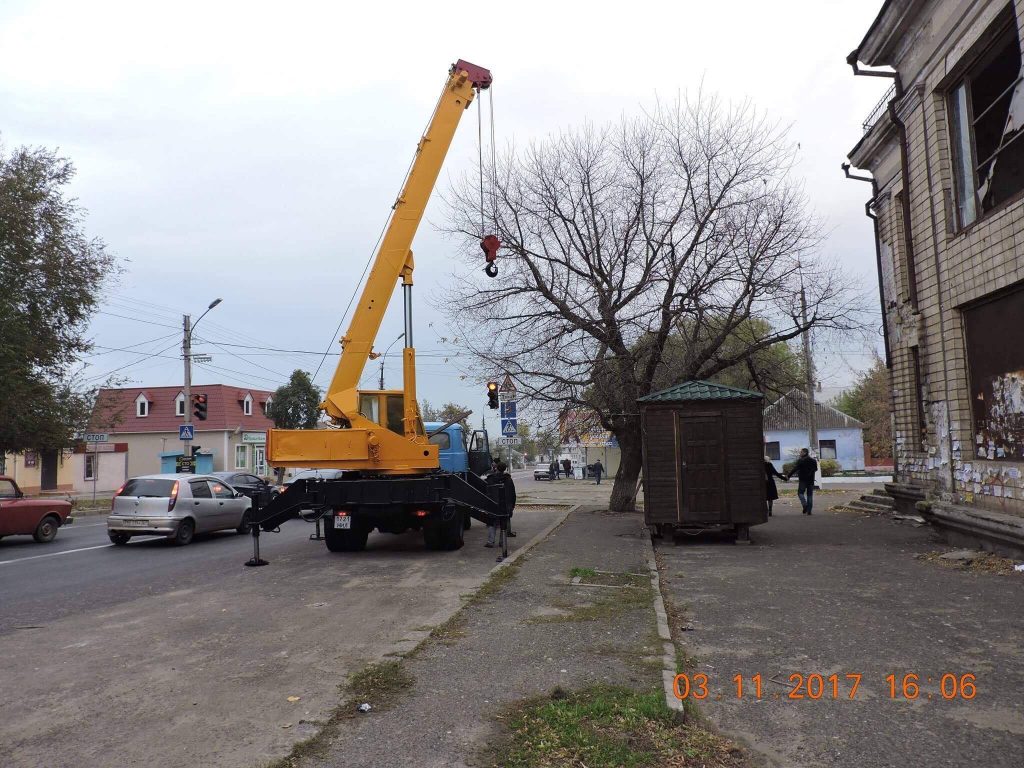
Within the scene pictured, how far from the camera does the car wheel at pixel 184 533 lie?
14.8 meters

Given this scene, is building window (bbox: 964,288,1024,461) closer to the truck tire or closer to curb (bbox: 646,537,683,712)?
curb (bbox: 646,537,683,712)

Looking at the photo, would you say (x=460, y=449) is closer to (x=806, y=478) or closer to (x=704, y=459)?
(x=704, y=459)

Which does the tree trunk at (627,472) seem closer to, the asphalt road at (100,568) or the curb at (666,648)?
the asphalt road at (100,568)

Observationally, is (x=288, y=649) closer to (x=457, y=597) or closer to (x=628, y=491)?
(x=457, y=597)

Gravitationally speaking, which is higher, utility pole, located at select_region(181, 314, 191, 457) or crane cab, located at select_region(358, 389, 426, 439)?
utility pole, located at select_region(181, 314, 191, 457)

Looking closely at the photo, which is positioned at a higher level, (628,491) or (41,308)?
→ (41,308)

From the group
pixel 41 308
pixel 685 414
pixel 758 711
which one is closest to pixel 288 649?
pixel 758 711

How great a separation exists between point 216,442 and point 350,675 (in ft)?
143

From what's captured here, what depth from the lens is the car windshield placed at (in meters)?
14.8

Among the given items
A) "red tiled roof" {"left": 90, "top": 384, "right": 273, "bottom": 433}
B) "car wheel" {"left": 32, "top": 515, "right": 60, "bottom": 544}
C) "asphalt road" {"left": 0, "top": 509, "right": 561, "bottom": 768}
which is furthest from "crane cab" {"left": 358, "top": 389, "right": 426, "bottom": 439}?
"red tiled roof" {"left": 90, "top": 384, "right": 273, "bottom": 433}

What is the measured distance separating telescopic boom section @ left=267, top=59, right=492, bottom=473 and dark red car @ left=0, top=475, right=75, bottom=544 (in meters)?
7.19

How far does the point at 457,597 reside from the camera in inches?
336

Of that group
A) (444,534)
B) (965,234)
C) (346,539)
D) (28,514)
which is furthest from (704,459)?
(28,514)

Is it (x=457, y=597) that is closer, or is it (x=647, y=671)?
(x=647, y=671)
